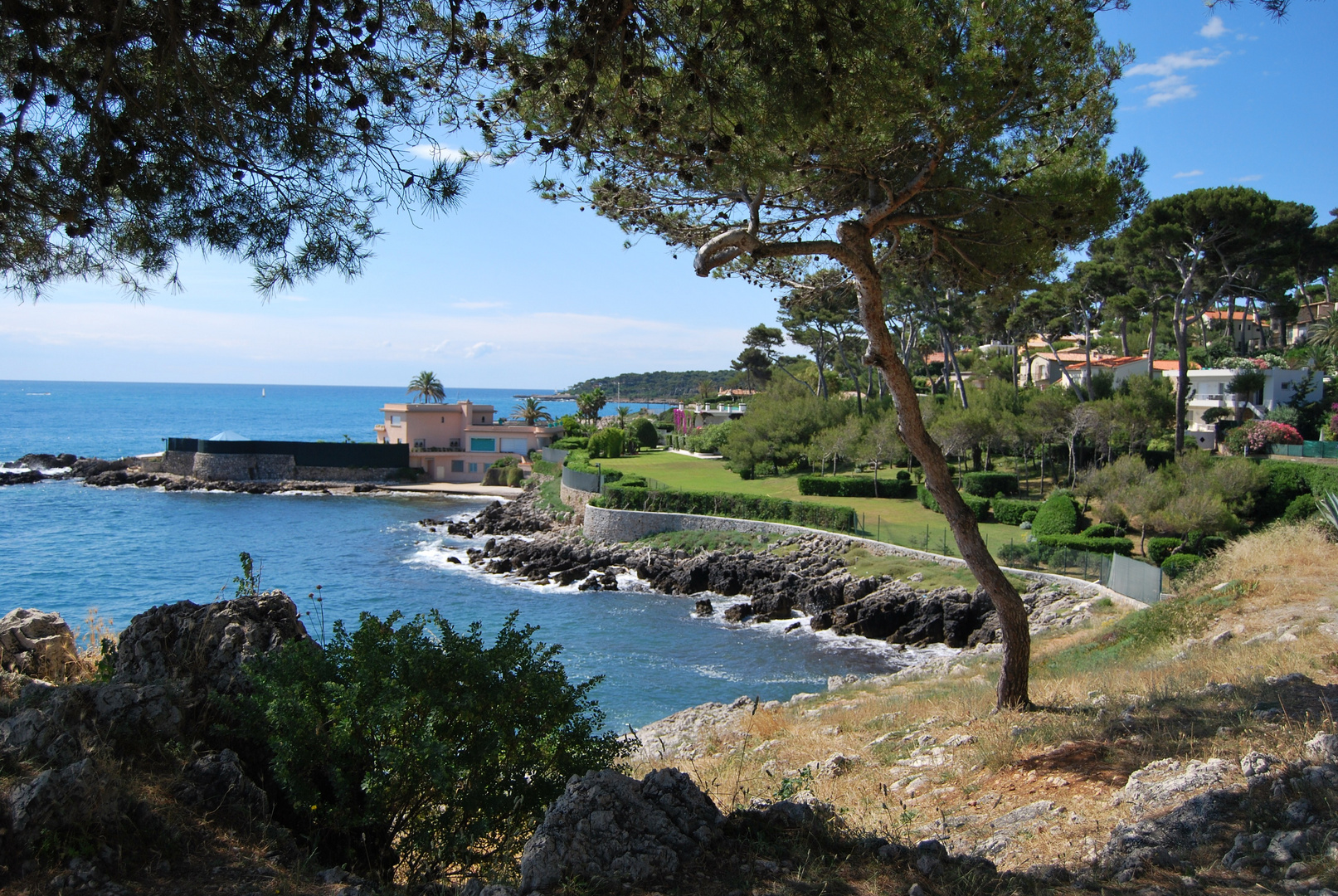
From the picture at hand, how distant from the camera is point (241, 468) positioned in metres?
64.9

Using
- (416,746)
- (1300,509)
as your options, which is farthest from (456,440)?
(416,746)

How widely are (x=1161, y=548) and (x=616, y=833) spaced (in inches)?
944

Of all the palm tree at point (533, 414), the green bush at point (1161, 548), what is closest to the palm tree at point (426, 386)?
the palm tree at point (533, 414)

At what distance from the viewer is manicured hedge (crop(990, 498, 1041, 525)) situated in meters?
30.2

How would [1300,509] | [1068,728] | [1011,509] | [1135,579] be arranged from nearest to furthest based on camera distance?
[1068,728]
[1135,579]
[1300,509]
[1011,509]

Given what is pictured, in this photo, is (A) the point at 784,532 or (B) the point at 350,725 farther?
(A) the point at 784,532

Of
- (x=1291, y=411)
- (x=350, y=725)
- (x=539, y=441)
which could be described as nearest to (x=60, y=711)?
(x=350, y=725)

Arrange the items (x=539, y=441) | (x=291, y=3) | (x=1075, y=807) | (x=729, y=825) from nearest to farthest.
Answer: (x=729, y=825) < (x=1075, y=807) < (x=291, y=3) < (x=539, y=441)

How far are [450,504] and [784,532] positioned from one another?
3178 cm

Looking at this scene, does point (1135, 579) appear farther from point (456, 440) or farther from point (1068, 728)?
point (456, 440)

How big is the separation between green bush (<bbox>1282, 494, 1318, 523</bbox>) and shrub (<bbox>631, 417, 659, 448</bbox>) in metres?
45.5

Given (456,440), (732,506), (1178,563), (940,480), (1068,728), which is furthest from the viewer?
(456,440)

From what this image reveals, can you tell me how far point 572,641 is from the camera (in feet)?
Answer: 82.0

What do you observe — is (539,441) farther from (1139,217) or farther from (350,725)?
(350,725)
